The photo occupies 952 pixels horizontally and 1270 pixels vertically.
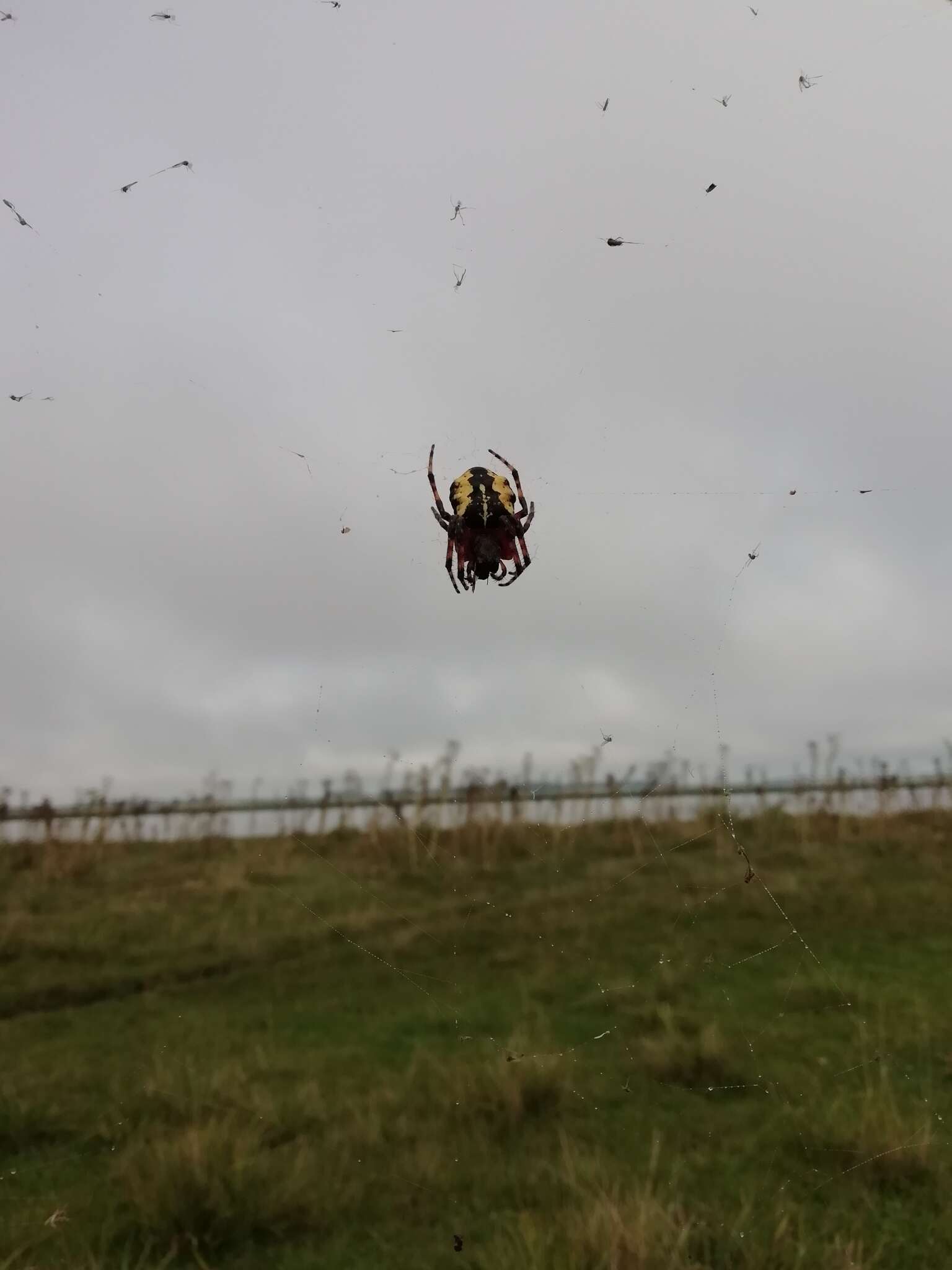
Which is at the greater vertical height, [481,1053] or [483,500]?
[483,500]

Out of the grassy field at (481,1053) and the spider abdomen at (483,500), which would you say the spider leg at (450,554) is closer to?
the spider abdomen at (483,500)

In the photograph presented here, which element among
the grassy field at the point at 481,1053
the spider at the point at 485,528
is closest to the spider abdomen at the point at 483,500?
the spider at the point at 485,528

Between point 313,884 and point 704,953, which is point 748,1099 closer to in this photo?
point 704,953

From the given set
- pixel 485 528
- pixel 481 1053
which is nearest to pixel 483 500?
pixel 485 528

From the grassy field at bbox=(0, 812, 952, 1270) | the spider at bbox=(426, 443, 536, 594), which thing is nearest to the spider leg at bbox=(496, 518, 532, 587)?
the spider at bbox=(426, 443, 536, 594)

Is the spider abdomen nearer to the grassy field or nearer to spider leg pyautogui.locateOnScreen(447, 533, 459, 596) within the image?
spider leg pyautogui.locateOnScreen(447, 533, 459, 596)

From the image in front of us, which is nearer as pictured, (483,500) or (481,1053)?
(483,500)

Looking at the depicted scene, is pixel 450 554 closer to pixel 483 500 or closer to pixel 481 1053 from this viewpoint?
pixel 483 500
